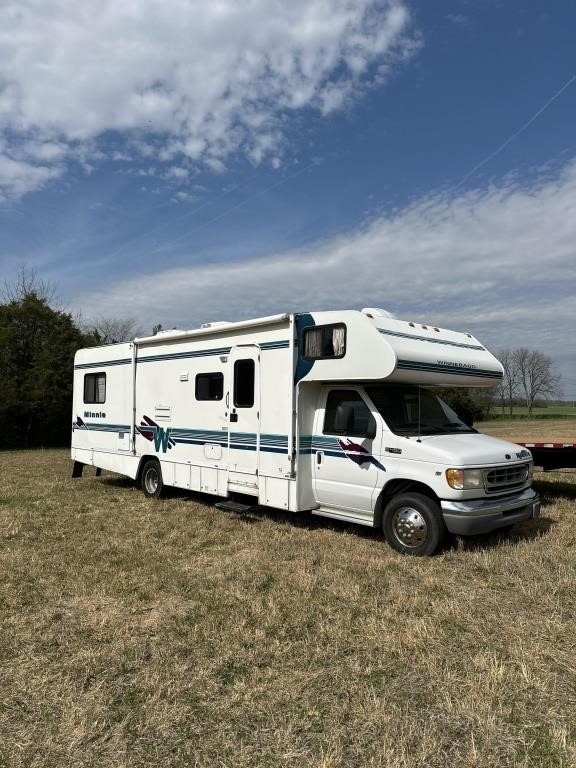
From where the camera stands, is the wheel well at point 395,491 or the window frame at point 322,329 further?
the window frame at point 322,329

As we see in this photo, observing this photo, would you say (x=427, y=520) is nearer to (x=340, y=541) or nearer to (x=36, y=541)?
(x=340, y=541)

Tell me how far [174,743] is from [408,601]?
2568 millimetres

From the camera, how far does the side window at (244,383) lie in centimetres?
855

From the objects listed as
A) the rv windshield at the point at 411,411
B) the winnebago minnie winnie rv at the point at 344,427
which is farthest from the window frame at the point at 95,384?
the rv windshield at the point at 411,411

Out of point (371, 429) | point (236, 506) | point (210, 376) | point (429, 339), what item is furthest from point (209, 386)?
point (429, 339)

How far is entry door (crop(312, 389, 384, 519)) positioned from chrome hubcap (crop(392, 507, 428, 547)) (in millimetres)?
426

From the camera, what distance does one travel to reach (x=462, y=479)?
21.1ft

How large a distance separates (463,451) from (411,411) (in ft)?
3.40

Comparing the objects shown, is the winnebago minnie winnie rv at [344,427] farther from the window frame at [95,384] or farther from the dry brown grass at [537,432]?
the dry brown grass at [537,432]

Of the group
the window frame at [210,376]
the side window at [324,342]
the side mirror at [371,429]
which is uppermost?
the side window at [324,342]

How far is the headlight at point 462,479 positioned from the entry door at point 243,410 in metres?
2.85

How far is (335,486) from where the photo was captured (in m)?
7.61

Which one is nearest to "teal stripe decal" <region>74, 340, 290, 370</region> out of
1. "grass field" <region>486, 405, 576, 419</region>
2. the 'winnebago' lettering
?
the 'winnebago' lettering

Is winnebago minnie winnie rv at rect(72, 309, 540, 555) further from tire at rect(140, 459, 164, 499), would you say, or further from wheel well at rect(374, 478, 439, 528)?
tire at rect(140, 459, 164, 499)
